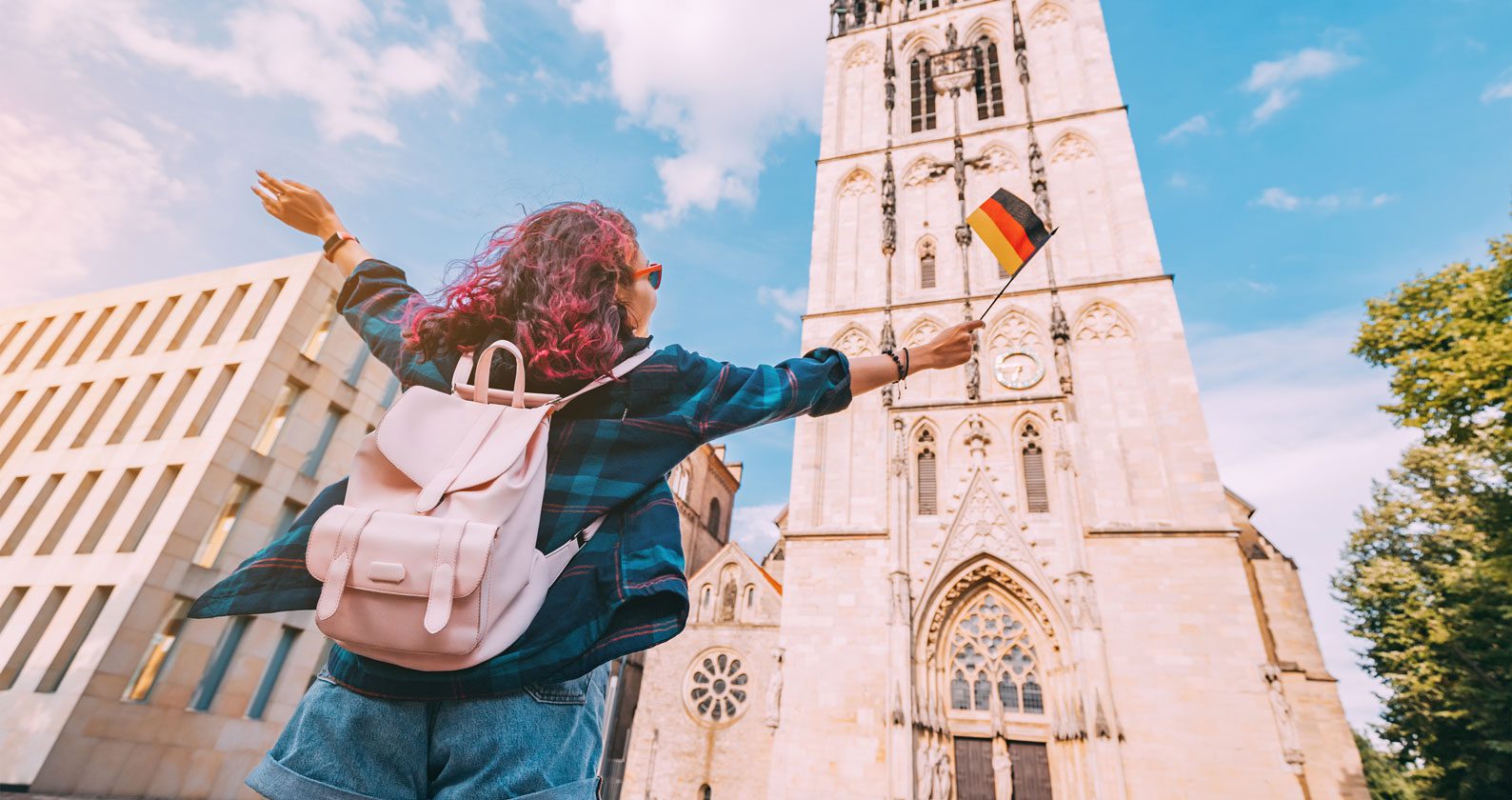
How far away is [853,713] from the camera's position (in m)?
13.3

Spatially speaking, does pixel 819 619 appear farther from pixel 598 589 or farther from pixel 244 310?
pixel 598 589

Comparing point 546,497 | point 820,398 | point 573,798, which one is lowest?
point 573,798

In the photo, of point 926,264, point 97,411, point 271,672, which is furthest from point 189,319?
point 926,264

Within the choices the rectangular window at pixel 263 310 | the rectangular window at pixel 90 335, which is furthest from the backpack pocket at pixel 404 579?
the rectangular window at pixel 90 335

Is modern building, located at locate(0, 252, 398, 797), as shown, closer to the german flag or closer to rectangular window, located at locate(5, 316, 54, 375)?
rectangular window, located at locate(5, 316, 54, 375)

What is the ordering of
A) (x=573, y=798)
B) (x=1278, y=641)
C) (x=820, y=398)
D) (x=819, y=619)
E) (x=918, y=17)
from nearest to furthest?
(x=573, y=798) < (x=820, y=398) < (x=819, y=619) < (x=1278, y=641) < (x=918, y=17)

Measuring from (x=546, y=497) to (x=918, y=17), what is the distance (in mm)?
25974

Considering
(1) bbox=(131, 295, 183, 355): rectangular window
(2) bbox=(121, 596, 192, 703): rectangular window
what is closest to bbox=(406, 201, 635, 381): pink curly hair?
(2) bbox=(121, 596, 192, 703): rectangular window

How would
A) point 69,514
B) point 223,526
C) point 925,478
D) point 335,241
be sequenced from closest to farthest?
1. point 335,241
2. point 223,526
3. point 69,514
4. point 925,478

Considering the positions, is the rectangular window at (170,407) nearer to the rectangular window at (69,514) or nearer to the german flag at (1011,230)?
the rectangular window at (69,514)

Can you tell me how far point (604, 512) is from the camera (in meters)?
1.49

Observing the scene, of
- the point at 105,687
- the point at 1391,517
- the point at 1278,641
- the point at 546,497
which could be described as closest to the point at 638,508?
the point at 546,497

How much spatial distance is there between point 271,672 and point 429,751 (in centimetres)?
1482

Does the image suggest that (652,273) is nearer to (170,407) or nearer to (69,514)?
→ (170,407)
